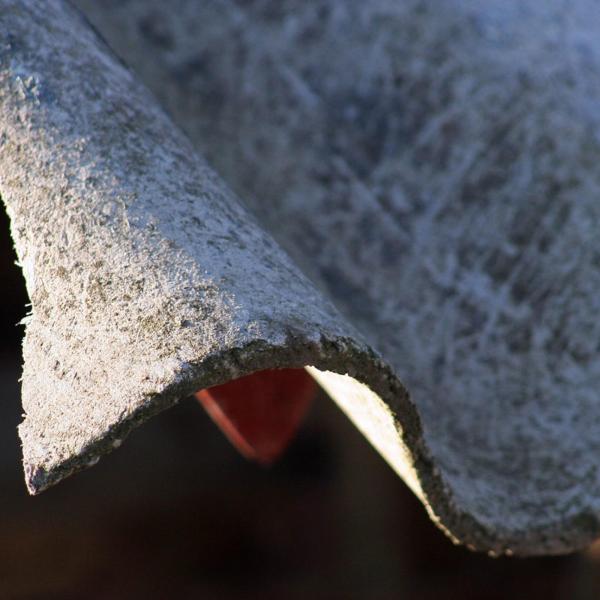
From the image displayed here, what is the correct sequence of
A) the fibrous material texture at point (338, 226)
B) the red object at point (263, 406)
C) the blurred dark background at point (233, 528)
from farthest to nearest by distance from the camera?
the blurred dark background at point (233, 528)
the red object at point (263, 406)
the fibrous material texture at point (338, 226)

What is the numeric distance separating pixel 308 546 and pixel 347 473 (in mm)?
306

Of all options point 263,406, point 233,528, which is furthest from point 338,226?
point 233,528

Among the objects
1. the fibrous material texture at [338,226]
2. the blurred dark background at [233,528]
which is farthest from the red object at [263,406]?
the blurred dark background at [233,528]

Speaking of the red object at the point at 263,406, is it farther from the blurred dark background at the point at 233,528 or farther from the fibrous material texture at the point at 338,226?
the blurred dark background at the point at 233,528

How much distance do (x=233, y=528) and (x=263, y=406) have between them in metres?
2.41

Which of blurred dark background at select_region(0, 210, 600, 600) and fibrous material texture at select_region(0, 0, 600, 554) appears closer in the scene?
fibrous material texture at select_region(0, 0, 600, 554)

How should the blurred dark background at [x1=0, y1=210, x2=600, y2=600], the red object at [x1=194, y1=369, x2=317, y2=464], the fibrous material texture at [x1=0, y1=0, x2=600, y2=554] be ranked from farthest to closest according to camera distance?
the blurred dark background at [x1=0, y1=210, x2=600, y2=600], the red object at [x1=194, y1=369, x2=317, y2=464], the fibrous material texture at [x1=0, y1=0, x2=600, y2=554]

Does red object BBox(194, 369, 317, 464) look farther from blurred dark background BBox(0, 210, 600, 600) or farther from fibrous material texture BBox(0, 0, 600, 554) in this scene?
blurred dark background BBox(0, 210, 600, 600)

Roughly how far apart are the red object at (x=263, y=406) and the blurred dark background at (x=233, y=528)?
2.08 m

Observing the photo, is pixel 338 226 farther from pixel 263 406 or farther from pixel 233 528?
pixel 233 528

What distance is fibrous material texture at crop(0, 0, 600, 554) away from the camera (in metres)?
0.56

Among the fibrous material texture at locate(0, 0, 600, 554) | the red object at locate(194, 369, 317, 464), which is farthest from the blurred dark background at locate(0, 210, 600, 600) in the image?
the fibrous material texture at locate(0, 0, 600, 554)

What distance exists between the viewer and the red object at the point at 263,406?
1.06 metres

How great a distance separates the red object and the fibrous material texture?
0.16 metres
